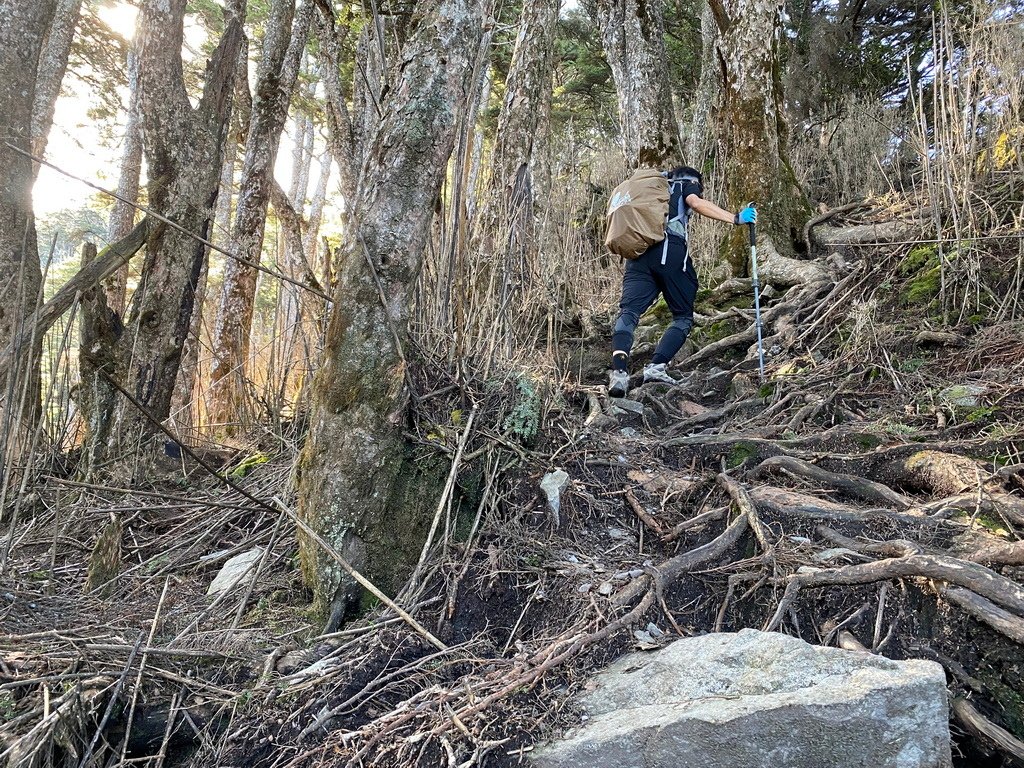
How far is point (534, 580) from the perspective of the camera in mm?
2154

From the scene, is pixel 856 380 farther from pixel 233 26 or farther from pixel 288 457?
pixel 233 26

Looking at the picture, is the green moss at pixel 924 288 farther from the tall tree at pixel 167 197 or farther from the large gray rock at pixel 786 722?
the tall tree at pixel 167 197

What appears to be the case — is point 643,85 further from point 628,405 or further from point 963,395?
point 963,395

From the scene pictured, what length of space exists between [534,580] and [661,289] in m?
3.00

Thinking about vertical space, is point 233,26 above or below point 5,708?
above

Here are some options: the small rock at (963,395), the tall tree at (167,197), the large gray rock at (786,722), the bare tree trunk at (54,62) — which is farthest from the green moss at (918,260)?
the bare tree trunk at (54,62)

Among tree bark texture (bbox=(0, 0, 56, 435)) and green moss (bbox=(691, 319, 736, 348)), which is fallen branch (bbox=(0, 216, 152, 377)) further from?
green moss (bbox=(691, 319, 736, 348))

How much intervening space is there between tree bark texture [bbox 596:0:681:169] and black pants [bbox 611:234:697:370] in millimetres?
2701

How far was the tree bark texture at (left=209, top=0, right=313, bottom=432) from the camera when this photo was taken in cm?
556

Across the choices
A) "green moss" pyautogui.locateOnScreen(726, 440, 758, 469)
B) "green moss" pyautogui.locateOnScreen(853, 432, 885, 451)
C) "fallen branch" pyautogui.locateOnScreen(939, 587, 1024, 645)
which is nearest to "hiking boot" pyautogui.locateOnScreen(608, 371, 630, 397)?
"green moss" pyautogui.locateOnScreen(726, 440, 758, 469)

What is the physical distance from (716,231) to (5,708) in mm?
6919

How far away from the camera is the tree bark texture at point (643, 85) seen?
6.60m

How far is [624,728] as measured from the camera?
56.4 inches

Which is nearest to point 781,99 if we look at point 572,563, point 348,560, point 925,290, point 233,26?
point 925,290
